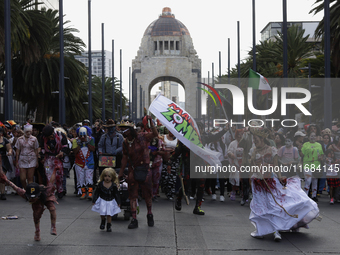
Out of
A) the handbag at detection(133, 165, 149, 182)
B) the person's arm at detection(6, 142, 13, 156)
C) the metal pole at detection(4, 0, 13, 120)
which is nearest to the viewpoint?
the handbag at detection(133, 165, 149, 182)

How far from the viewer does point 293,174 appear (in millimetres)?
8797

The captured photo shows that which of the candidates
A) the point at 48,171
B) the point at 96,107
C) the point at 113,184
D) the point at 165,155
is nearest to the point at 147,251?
the point at 113,184

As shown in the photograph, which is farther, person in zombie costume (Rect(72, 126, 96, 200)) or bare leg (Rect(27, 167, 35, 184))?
person in zombie costume (Rect(72, 126, 96, 200))

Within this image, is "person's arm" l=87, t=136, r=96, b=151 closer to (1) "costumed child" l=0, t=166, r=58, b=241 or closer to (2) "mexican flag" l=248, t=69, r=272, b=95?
(1) "costumed child" l=0, t=166, r=58, b=241

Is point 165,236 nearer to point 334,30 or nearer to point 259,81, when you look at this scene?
point 259,81

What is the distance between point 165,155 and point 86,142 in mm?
2756

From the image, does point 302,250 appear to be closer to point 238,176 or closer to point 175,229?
point 175,229

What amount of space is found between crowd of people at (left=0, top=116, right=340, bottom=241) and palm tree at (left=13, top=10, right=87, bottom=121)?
17.7 meters

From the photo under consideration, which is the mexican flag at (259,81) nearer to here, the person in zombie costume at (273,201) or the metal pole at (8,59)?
the metal pole at (8,59)

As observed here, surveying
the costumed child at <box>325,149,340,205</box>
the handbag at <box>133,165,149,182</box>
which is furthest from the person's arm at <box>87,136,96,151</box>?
the costumed child at <box>325,149,340,205</box>

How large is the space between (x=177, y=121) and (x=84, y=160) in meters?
3.91

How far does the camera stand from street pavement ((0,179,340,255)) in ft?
23.3

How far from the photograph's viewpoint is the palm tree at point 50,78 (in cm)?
3309

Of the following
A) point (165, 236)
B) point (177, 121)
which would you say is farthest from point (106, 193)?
point (177, 121)
